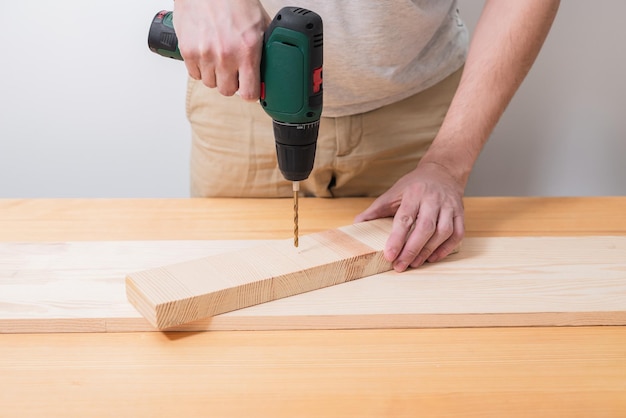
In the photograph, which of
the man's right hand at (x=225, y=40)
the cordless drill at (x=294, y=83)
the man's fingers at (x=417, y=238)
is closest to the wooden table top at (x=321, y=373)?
the man's fingers at (x=417, y=238)

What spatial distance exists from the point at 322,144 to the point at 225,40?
22.4 inches

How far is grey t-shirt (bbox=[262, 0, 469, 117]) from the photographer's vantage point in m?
1.51

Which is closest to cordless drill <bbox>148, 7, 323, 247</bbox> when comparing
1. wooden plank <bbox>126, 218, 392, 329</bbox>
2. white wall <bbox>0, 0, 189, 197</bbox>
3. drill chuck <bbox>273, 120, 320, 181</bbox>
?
drill chuck <bbox>273, 120, 320, 181</bbox>

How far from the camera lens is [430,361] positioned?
3.48 feet

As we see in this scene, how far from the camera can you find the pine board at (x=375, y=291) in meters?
1.15

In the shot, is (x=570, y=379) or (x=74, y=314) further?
(x=74, y=314)

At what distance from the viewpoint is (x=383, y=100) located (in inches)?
67.0

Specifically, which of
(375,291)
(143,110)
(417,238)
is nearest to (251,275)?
(375,291)

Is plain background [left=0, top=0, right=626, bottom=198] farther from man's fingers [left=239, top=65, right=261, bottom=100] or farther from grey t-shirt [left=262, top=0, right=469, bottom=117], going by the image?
man's fingers [left=239, top=65, right=261, bottom=100]

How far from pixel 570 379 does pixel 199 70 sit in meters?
0.79

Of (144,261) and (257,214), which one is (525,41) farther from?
(144,261)

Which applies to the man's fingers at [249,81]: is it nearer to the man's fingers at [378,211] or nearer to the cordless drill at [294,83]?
the cordless drill at [294,83]

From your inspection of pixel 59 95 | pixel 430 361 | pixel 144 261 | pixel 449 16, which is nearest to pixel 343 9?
pixel 449 16

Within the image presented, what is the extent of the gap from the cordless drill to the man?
37mm
